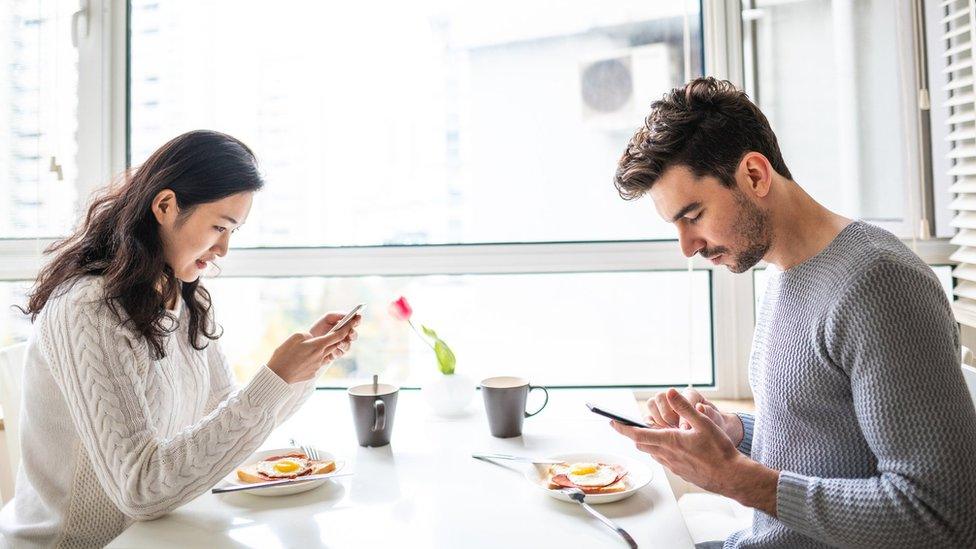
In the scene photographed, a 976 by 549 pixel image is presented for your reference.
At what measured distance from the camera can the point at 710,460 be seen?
103 centimetres

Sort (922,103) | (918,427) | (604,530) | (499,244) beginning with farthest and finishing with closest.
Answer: (499,244) < (922,103) < (604,530) < (918,427)

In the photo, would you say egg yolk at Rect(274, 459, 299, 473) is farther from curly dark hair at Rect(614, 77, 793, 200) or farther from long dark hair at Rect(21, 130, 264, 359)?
curly dark hair at Rect(614, 77, 793, 200)

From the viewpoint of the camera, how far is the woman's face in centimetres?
133

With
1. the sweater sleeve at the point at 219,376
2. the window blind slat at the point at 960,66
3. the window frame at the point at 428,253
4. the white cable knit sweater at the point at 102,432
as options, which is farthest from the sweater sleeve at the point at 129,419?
the window blind slat at the point at 960,66

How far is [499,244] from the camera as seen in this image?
2199 millimetres

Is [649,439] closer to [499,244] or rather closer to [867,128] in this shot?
[499,244]

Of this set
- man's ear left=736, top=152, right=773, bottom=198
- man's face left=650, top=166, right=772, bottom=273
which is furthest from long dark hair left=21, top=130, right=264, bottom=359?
man's ear left=736, top=152, right=773, bottom=198

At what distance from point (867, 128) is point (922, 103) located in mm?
147

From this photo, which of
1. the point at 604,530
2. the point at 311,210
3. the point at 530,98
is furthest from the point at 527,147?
the point at 604,530

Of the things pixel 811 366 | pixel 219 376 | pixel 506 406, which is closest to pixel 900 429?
pixel 811 366

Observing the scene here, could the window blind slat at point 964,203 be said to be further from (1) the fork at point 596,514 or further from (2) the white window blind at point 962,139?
(1) the fork at point 596,514

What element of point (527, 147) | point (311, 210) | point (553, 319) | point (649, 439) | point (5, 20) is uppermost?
point (5, 20)

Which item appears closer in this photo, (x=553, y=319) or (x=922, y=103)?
(x=922, y=103)

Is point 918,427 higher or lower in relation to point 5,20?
lower
